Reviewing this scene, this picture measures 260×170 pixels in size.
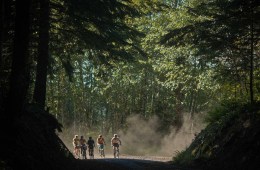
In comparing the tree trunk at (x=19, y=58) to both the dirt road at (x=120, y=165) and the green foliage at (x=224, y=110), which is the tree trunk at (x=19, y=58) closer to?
the dirt road at (x=120, y=165)

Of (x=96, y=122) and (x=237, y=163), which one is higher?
(x=96, y=122)

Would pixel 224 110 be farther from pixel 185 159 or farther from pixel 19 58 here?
pixel 19 58

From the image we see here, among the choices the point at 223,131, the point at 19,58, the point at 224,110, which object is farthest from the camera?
the point at 224,110

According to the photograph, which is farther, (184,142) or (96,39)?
(184,142)

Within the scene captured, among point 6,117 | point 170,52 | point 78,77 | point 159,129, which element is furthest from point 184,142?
point 6,117

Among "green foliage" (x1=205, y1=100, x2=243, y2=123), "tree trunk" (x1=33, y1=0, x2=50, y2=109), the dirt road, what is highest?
"tree trunk" (x1=33, y1=0, x2=50, y2=109)

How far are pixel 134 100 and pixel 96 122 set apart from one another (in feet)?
36.7

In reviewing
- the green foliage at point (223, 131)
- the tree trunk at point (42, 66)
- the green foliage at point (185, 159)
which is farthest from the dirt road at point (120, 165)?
the tree trunk at point (42, 66)

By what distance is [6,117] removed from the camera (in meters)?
9.34

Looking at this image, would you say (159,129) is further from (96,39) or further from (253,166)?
(253,166)

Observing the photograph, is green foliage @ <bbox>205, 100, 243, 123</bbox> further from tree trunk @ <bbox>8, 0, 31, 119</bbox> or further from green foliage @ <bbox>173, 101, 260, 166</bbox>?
tree trunk @ <bbox>8, 0, 31, 119</bbox>

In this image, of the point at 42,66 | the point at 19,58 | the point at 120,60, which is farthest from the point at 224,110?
the point at 19,58

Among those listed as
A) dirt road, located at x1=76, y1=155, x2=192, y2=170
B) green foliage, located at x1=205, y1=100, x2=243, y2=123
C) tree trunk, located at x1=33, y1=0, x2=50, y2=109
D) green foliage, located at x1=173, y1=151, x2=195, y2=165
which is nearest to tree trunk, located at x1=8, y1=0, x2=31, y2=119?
dirt road, located at x1=76, y1=155, x2=192, y2=170

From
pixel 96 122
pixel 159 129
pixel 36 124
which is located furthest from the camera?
pixel 96 122
